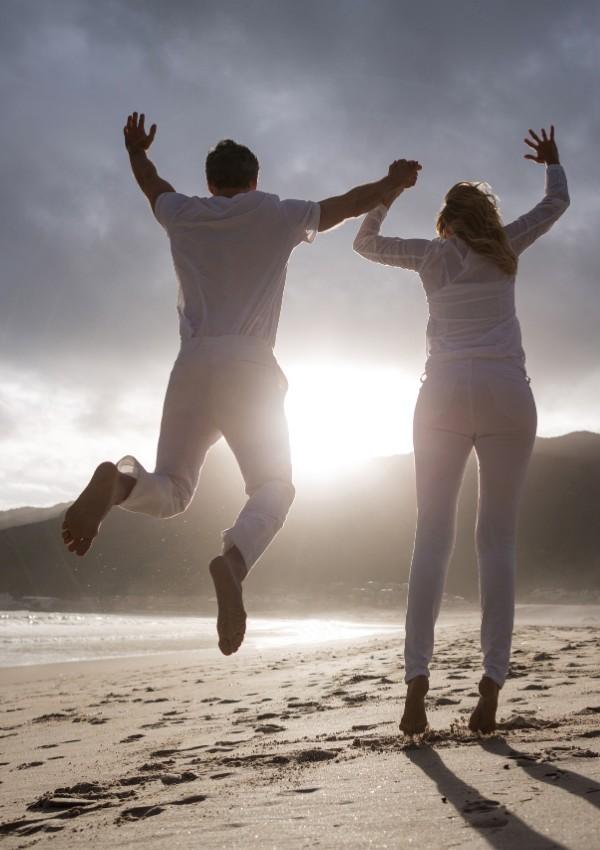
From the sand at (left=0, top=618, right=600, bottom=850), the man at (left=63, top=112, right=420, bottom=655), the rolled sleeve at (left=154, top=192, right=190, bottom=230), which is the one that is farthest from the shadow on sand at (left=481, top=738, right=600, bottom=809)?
the rolled sleeve at (left=154, top=192, right=190, bottom=230)

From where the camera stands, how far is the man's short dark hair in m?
3.79

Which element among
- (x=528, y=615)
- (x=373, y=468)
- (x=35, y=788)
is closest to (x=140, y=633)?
(x=528, y=615)

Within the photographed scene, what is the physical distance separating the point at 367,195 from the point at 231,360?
122 cm

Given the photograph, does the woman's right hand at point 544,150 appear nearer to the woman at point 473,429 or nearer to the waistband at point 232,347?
the woman at point 473,429

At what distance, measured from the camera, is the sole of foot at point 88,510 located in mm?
3064

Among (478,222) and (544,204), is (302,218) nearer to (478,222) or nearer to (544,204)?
(478,222)

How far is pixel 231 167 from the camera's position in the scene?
3785mm

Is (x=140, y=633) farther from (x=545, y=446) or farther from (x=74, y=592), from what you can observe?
(x=545, y=446)

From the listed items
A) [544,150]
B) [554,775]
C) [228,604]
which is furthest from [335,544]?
[554,775]

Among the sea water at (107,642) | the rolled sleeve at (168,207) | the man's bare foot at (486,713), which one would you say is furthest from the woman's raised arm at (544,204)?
the sea water at (107,642)

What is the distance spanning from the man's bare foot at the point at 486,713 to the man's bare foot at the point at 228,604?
104 centimetres

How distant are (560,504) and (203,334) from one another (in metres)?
49.4

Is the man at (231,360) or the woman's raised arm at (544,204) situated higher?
the woman's raised arm at (544,204)

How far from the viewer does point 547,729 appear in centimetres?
330
